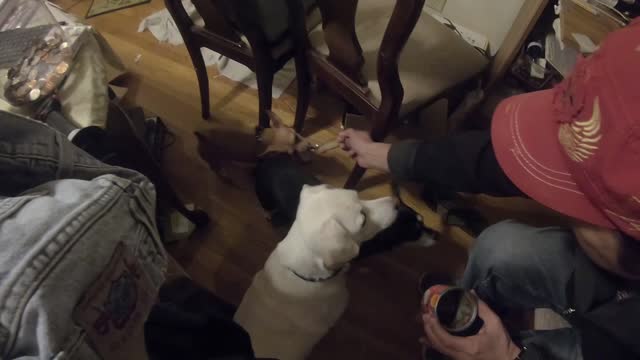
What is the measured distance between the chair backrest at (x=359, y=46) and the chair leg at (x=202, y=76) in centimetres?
45

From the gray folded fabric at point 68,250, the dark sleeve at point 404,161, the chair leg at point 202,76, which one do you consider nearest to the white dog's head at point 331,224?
the dark sleeve at point 404,161

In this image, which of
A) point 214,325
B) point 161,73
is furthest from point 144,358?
point 161,73

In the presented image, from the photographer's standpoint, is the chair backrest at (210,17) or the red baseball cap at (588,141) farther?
the chair backrest at (210,17)

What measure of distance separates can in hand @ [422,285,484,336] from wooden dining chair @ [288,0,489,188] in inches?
17.4

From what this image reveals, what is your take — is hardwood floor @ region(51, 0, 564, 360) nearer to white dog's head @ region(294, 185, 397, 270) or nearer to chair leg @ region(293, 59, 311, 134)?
chair leg @ region(293, 59, 311, 134)

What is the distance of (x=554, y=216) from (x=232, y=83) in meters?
1.29

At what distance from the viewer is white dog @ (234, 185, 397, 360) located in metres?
0.84

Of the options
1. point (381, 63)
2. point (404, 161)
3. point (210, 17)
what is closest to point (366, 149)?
point (404, 161)

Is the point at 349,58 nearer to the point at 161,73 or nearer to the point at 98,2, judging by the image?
the point at 161,73

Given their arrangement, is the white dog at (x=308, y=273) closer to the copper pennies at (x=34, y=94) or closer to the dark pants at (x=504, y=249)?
the dark pants at (x=504, y=249)

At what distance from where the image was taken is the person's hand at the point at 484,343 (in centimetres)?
77

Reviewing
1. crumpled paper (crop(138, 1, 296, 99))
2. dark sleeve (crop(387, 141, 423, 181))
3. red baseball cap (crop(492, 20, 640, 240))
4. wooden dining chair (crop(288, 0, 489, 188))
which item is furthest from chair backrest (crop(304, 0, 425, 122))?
crumpled paper (crop(138, 1, 296, 99))

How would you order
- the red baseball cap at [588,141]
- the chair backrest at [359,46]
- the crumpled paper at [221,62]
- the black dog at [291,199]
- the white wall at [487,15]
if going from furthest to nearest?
the crumpled paper at [221,62] → the white wall at [487,15] → the black dog at [291,199] → the chair backrest at [359,46] → the red baseball cap at [588,141]

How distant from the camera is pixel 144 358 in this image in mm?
589
